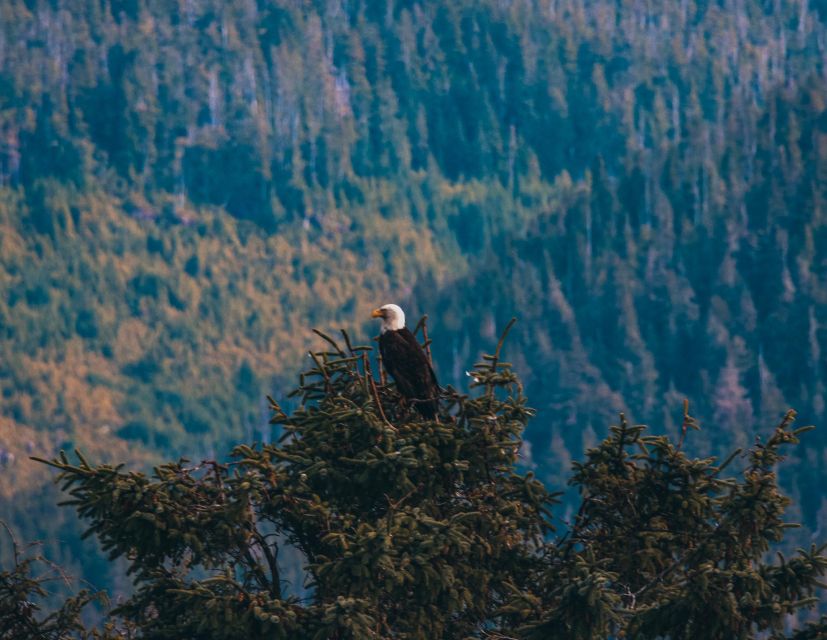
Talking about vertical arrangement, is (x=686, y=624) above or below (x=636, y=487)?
below

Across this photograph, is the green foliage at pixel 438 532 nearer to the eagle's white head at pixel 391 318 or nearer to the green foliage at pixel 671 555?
the green foliage at pixel 671 555

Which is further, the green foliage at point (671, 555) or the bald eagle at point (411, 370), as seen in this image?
the bald eagle at point (411, 370)

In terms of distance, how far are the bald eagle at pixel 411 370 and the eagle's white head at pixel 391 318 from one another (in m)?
0.33

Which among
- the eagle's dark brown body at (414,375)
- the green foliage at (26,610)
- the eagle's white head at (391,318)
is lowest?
the green foliage at (26,610)

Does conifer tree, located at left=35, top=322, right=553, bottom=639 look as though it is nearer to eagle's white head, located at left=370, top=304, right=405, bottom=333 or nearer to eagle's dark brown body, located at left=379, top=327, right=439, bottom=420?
eagle's dark brown body, located at left=379, top=327, right=439, bottom=420

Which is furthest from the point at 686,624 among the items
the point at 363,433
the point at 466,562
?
the point at 363,433

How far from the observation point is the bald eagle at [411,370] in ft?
87.7

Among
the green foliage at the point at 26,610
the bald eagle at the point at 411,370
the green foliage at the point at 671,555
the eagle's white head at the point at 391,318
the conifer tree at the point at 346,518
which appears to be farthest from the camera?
the eagle's white head at the point at 391,318

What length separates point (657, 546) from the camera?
1054 inches

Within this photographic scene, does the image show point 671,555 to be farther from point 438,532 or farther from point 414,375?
point 414,375

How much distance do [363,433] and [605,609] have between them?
170 inches

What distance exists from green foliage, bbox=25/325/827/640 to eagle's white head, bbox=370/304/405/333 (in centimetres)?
140

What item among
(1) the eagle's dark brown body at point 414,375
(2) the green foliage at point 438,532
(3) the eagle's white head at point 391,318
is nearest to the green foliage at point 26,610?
(2) the green foliage at point 438,532

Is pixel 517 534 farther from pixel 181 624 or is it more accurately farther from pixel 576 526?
pixel 181 624
